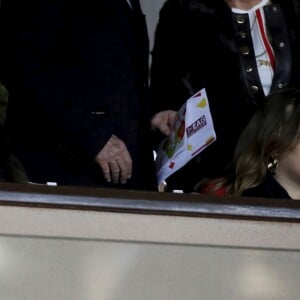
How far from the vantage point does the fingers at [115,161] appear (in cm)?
374

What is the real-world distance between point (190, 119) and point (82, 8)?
0.45 m

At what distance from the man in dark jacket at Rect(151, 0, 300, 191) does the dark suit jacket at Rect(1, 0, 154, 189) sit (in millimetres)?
Result: 228

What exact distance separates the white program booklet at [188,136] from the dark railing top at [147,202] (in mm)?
403

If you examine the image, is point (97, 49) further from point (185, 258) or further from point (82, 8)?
point (185, 258)

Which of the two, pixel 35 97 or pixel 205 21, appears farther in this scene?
pixel 205 21

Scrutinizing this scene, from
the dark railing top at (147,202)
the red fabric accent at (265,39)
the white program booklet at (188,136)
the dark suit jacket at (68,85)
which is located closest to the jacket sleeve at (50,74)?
the dark suit jacket at (68,85)

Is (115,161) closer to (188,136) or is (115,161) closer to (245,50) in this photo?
(188,136)

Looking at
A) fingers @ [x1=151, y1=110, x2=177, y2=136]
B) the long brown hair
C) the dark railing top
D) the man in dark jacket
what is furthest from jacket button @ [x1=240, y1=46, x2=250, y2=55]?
the dark railing top

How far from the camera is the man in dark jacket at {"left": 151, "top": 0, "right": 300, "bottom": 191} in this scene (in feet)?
13.2

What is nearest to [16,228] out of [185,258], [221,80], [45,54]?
[185,258]

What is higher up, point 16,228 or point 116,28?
point 116,28

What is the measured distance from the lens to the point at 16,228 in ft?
10.7

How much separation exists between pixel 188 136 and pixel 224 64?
0.41 metres

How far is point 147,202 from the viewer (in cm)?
326
